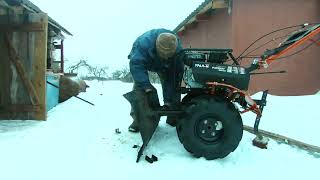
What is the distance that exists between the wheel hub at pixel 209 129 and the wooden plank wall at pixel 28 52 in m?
4.15

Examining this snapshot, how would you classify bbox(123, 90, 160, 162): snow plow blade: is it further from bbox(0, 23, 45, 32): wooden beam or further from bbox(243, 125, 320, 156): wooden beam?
bbox(0, 23, 45, 32): wooden beam

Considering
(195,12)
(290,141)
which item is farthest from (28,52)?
(195,12)

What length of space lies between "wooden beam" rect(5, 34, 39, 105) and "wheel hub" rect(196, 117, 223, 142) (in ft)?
14.2

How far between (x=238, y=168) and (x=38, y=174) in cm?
230

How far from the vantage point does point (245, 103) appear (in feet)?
18.6

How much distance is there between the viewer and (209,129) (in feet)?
17.5

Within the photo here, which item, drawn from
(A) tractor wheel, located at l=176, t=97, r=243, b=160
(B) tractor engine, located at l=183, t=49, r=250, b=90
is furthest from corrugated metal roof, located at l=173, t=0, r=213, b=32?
(A) tractor wheel, located at l=176, t=97, r=243, b=160

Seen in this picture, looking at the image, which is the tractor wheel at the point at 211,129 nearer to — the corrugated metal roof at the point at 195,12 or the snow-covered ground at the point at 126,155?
the snow-covered ground at the point at 126,155

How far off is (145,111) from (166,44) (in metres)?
0.92

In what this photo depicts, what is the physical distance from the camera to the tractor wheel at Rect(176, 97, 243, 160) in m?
5.22

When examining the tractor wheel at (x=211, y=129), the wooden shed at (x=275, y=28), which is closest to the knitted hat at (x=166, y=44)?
the tractor wheel at (x=211, y=129)

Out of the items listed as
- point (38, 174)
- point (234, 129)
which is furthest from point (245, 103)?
point (38, 174)

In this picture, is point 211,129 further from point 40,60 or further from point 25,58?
point 25,58

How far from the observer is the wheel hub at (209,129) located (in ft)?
17.4
